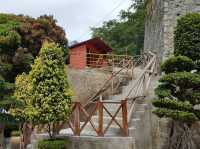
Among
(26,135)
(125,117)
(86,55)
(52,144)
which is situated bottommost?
(26,135)

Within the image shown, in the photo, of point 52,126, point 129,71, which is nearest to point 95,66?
point 129,71

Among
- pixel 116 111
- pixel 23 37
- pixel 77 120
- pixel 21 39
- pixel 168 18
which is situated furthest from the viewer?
pixel 23 37

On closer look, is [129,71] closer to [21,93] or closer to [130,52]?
[21,93]

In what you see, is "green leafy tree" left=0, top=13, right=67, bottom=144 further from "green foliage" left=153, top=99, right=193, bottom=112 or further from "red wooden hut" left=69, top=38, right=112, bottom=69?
"green foliage" left=153, top=99, right=193, bottom=112

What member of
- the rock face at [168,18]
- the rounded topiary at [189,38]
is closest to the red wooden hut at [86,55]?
the rock face at [168,18]

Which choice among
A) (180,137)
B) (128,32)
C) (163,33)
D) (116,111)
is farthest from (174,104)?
(128,32)

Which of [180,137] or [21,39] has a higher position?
[21,39]

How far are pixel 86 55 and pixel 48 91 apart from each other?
27.5ft

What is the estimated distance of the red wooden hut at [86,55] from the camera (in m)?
21.4

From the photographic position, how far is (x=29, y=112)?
13297 mm

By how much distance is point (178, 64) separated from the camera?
45.4 ft

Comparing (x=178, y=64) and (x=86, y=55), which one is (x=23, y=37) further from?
(x=178, y=64)

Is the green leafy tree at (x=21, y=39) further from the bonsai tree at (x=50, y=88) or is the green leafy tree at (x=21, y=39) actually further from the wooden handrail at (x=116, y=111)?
the bonsai tree at (x=50, y=88)

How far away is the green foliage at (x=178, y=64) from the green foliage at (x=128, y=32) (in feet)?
75.4
